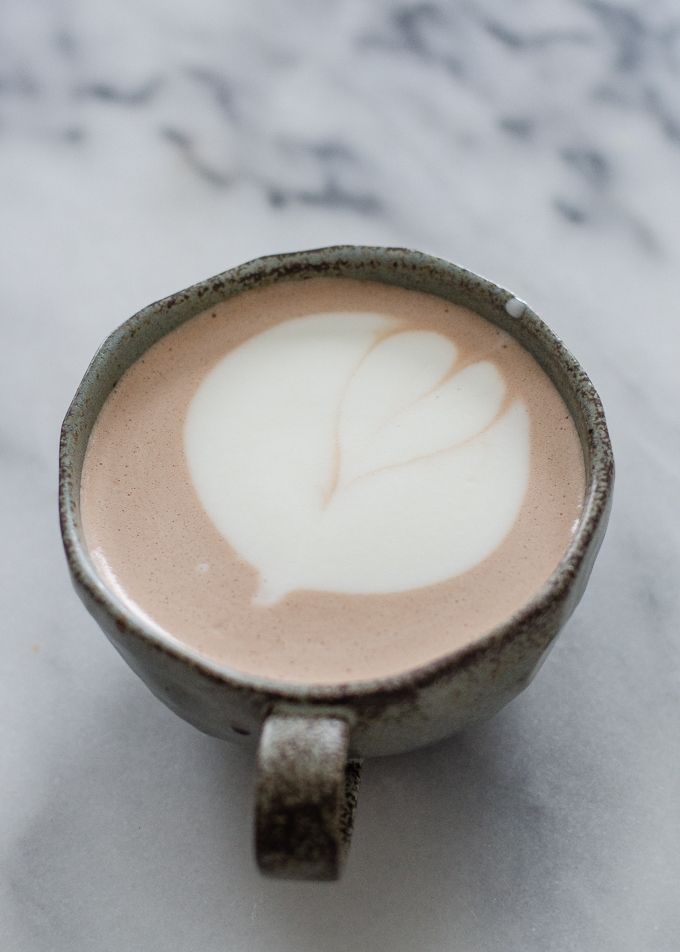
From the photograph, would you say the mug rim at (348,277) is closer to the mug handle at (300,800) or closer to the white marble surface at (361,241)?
the mug handle at (300,800)

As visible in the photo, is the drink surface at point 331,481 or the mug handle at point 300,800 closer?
the mug handle at point 300,800

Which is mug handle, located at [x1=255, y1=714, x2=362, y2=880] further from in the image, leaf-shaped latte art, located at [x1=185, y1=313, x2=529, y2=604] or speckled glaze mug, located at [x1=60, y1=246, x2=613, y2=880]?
leaf-shaped latte art, located at [x1=185, y1=313, x2=529, y2=604]

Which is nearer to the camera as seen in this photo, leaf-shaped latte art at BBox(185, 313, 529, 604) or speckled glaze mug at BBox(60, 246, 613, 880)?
speckled glaze mug at BBox(60, 246, 613, 880)

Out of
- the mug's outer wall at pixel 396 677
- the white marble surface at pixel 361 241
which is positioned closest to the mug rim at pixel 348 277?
the mug's outer wall at pixel 396 677

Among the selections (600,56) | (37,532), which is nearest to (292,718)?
(37,532)

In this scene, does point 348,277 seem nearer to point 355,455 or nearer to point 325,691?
point 355,455

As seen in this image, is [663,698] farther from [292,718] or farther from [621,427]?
[292,718]

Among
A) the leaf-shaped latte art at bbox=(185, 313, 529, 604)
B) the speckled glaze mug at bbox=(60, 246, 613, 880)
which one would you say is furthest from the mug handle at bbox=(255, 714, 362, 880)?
the leaf-shaped latte art at bbox=(185, 313, 529, 604)
